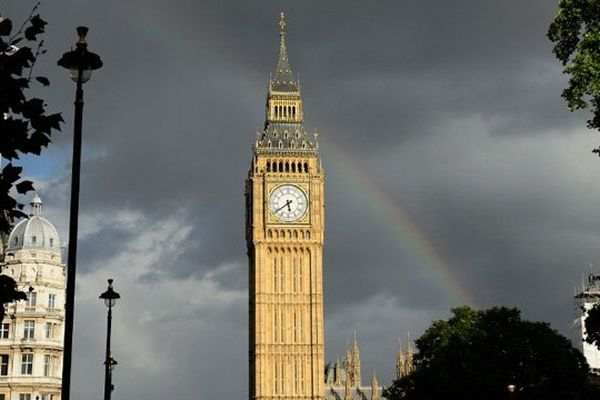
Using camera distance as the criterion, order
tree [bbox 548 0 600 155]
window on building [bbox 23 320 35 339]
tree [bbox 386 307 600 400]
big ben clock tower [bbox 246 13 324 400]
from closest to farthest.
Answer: tree [bbox 548 0 600 155] → tree [bbox 386 307 600 400] → window on building [bbox 23 320 35 339] → big ben clock tower [bbox 246 13 324 400]

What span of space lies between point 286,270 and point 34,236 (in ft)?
148

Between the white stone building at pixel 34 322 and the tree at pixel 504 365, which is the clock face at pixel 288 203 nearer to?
the white stone building at pixel 34 322

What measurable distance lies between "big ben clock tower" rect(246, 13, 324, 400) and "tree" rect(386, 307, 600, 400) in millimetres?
45138

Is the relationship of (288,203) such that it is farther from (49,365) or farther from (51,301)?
(49,365)

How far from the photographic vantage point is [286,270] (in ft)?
409

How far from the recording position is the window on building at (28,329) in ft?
257

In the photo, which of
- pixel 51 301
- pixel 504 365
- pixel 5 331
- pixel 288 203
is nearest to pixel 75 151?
pixel 504 365

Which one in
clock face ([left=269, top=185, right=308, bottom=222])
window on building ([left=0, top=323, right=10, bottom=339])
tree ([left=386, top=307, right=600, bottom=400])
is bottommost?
tree ([left=386, top=307, right=600, bottom=400])

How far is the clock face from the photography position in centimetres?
12450

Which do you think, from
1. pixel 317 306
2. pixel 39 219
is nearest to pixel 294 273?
pixel 317 306

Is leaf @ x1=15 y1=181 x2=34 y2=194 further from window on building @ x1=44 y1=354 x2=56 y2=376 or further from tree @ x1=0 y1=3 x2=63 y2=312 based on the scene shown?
window on building @ x1=44 y1=354 x2=56 y2=376

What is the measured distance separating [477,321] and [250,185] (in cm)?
5227

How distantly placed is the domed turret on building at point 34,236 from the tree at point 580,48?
56824 millimetres

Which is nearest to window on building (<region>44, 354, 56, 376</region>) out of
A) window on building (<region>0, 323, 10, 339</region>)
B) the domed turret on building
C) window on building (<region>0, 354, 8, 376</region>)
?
window on building (<region>0, 354, 8, 376</region>)
